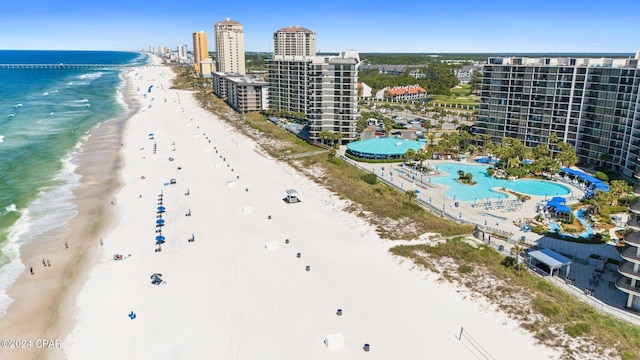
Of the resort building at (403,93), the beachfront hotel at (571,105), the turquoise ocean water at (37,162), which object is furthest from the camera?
the resort building at (403,93)

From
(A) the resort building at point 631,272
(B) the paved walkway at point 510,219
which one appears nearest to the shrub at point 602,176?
(B) the paved walkway at point 510,219

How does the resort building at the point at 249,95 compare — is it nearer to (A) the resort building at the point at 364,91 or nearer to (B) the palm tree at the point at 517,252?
(A) the resort building at the point at 364,91

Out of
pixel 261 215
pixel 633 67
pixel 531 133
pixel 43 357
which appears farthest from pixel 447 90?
pixel 43 357

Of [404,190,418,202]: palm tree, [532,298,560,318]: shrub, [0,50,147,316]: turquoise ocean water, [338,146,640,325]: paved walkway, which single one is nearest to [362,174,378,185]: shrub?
[338,146,640,325]: paved walkway

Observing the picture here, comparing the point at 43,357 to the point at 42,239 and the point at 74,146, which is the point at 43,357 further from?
the point at 74,146

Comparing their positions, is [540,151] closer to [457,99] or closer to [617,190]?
[617,190]
